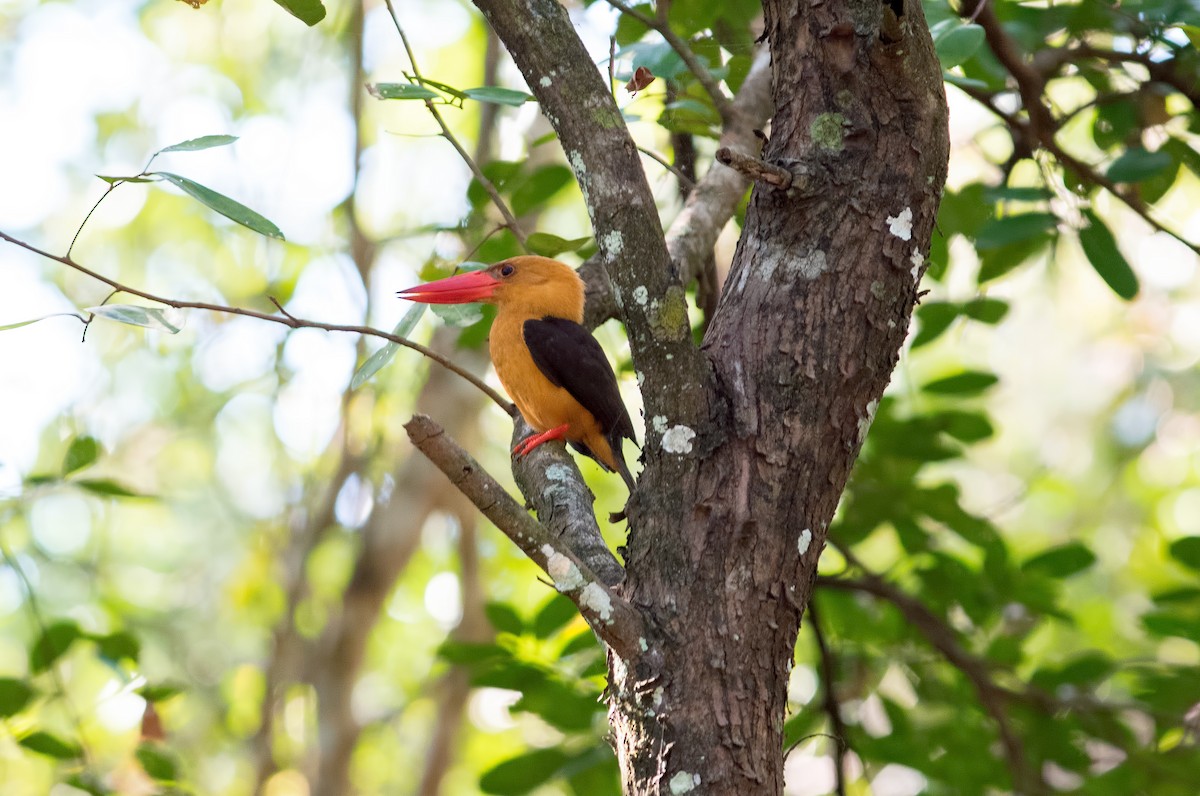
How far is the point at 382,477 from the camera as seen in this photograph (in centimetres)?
603

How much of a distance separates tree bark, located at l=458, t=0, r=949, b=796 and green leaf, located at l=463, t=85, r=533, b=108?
59cm

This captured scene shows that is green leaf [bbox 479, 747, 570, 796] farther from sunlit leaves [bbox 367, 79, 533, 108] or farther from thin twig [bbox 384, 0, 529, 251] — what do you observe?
sunlit leaves [bbox 367, 79, 533, 108]

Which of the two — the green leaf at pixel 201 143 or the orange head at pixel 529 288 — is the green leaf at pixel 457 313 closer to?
the green leaf at pixel 201 143

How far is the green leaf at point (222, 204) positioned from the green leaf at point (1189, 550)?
3123 mm

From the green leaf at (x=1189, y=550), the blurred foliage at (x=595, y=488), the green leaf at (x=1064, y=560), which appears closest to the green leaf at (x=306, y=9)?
the blurred foliage at (x=595, y=488)

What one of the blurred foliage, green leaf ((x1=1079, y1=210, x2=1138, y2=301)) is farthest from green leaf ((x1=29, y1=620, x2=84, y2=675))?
green leaf ((x1=1079, y1=210, x2=1138, y2=301))

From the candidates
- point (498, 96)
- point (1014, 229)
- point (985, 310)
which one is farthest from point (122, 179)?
point (985, 310)

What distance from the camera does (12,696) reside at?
3.34 metres

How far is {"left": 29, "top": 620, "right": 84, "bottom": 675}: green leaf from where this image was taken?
346cm

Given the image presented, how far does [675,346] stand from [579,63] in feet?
1.67

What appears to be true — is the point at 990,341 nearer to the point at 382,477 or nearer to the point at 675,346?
the point at 382,477

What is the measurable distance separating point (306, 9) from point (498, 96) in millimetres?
484

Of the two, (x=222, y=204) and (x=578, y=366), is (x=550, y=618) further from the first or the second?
(x=222, y=204)

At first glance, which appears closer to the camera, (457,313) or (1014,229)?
(457,313)
